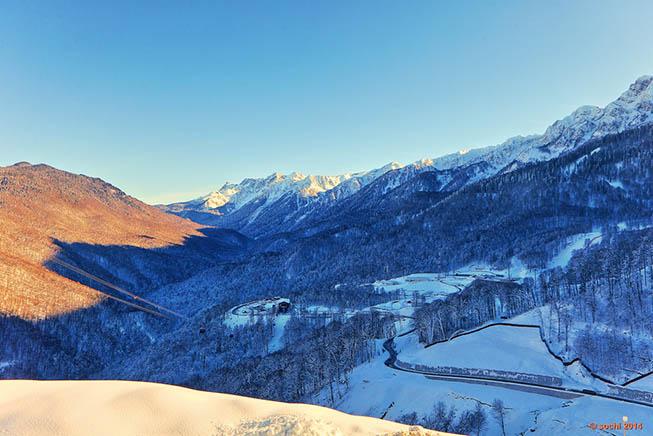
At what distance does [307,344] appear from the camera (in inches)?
4449

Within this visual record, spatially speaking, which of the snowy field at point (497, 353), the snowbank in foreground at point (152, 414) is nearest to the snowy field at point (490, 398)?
the snowy field at point (497, 353)

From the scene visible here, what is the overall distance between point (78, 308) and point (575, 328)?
8048 inches

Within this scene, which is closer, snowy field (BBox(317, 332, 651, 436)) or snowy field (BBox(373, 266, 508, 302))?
snowy field (BBox(317, 332, 651, 436))

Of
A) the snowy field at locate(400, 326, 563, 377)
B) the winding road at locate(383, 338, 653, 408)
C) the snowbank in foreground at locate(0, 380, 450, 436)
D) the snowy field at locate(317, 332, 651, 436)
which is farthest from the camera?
the snowy field at locate(400, 326, 563, 377)

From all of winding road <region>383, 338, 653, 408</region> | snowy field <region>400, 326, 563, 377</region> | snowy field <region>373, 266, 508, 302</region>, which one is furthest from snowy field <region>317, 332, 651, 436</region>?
snowy field <region>373, 266, 508, 302</region>

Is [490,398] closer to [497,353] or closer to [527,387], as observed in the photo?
[527,387]

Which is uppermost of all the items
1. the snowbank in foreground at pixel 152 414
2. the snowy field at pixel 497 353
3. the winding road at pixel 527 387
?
the snowbank in foreground at pixel 152 414

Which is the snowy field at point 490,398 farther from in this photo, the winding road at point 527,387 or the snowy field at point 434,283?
the snowy field at point 434,283

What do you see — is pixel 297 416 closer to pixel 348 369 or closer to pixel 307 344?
pixel 348 369

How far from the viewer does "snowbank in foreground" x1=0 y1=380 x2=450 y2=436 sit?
63.5ft

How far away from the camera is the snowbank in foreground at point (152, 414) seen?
19344 millimetres

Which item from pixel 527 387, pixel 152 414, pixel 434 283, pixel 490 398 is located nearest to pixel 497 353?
pixel 527 387

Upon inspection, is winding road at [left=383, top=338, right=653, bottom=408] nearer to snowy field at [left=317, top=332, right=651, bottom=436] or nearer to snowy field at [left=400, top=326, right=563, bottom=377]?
snowy field at [left=317, top=332, right=651, bottom=436]

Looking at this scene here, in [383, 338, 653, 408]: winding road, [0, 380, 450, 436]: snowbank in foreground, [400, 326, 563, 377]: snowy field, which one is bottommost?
[383, 338, 653, 408]: winding road
